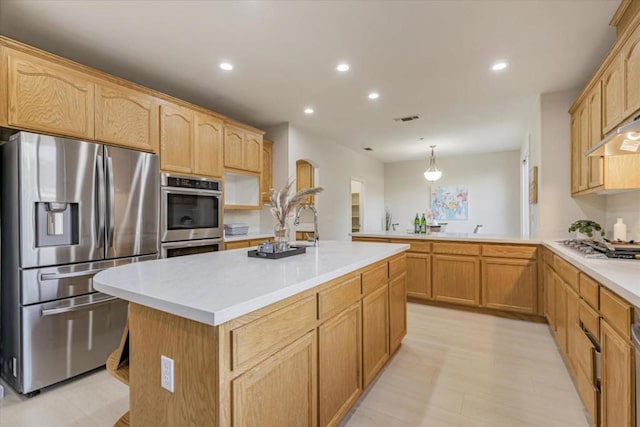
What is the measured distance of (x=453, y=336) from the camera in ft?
9.87

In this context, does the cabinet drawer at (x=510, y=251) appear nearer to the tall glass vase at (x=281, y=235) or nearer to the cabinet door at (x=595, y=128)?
the cabinet door at (x=595, y=128)

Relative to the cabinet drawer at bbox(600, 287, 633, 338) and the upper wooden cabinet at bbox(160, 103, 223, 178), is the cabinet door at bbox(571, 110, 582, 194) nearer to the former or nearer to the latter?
the cabinet drawer at bbox(600, 287, 633, 338)

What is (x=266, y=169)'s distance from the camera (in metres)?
4.70

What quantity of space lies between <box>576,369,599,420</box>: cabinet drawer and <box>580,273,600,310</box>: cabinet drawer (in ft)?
1.49

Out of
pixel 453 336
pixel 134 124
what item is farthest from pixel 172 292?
pixel 453 336

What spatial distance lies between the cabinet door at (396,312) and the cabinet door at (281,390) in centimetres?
116

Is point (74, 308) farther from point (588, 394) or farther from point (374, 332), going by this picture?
point (588, 394)

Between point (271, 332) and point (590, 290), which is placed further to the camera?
point (590, 290)

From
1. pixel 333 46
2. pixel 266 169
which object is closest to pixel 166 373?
pixel 333 46

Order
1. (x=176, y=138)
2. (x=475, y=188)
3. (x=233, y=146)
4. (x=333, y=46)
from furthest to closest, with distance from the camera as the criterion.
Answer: (x=475, y=188)
(x=233, y=146)
(x=176, y=138)
(x=333, y=46)

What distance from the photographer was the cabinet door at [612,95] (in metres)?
2.08

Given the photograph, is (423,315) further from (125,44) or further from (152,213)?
(125,44)

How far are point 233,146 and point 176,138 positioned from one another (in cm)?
85

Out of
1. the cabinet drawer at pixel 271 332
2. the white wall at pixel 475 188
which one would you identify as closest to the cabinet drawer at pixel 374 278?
the cabinet drawer at pixel 271 332
